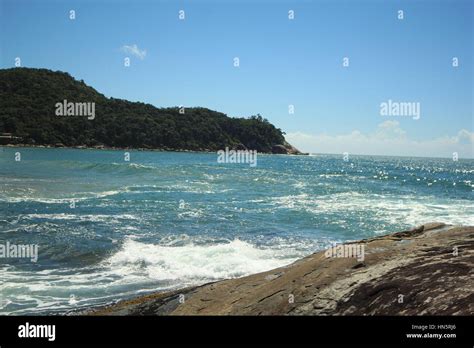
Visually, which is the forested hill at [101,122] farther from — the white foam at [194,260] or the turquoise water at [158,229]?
the white foam at [194,260]

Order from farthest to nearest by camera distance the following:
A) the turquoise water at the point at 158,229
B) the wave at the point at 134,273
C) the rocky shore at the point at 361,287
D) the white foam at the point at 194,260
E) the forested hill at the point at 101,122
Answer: the forested hill at the point at 101,122, the white foam at the point at 194,260, the turquoise water at the point at 158,229, the wave at the point at 134,273, the rocky shore at the point at 361,287

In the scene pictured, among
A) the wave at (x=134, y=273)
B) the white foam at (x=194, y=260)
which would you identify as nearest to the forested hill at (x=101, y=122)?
the white foam at (x=194, y=260)

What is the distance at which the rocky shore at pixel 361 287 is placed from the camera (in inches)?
189

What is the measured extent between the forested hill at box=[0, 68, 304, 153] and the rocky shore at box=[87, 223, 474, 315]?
107754 millimetres

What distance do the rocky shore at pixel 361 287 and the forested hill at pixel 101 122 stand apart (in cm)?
10775

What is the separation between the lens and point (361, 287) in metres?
5.32

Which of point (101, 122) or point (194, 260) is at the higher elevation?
point (101, 122)

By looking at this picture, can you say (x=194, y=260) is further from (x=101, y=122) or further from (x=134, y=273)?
(x=101, y=122)

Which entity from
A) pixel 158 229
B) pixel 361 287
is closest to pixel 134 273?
pixel 158 229

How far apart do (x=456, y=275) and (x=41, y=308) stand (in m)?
8.67

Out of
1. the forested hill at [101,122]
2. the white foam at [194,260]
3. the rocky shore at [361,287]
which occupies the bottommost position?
the white foam at [194,260]

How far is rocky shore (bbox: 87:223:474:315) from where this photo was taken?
189 inches

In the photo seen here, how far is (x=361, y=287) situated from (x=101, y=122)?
15034 centimetres
